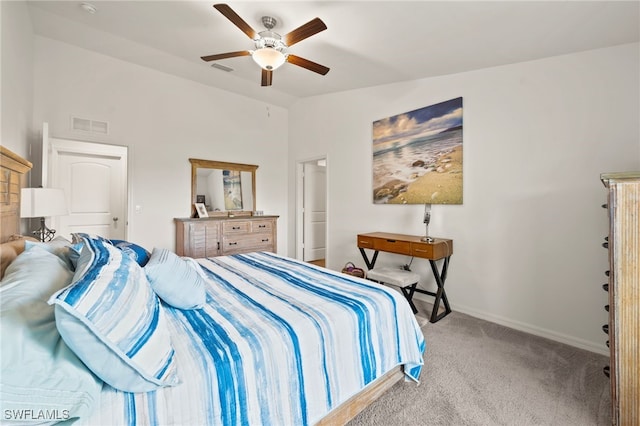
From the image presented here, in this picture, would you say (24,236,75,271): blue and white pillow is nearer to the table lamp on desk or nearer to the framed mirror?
the framed mirror

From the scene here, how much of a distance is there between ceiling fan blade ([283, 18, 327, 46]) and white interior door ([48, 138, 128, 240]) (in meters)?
2.80

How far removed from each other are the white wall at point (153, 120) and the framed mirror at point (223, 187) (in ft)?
0.36

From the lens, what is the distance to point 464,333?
2.59 m

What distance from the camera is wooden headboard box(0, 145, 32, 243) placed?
4.77 ft

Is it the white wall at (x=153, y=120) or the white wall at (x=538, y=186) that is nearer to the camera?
the white wall at (x=538, y=186)

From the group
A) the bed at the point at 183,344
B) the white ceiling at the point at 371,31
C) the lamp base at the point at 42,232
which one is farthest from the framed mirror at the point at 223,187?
the bed at the point at 183,344

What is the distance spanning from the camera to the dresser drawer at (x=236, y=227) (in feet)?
13.7

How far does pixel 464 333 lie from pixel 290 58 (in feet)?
10.1

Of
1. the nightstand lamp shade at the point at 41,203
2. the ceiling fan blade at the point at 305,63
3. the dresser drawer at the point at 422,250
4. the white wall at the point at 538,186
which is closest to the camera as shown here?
the nightstand lamp shade at the point at 41,203

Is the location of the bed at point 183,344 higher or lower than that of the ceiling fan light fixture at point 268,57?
lower

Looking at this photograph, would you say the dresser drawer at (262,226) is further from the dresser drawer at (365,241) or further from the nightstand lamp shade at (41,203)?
the nightstand lamp shade at (41,203)

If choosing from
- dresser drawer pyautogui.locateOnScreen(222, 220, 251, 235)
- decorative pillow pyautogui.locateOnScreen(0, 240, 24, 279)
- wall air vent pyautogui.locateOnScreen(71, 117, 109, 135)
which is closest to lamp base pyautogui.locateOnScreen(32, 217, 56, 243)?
wall air vent pyautogui.locateOnScreen(71, 117, 109, 135)

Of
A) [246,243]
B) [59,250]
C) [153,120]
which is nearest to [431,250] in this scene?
[246,243]

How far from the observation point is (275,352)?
116 centimetres
